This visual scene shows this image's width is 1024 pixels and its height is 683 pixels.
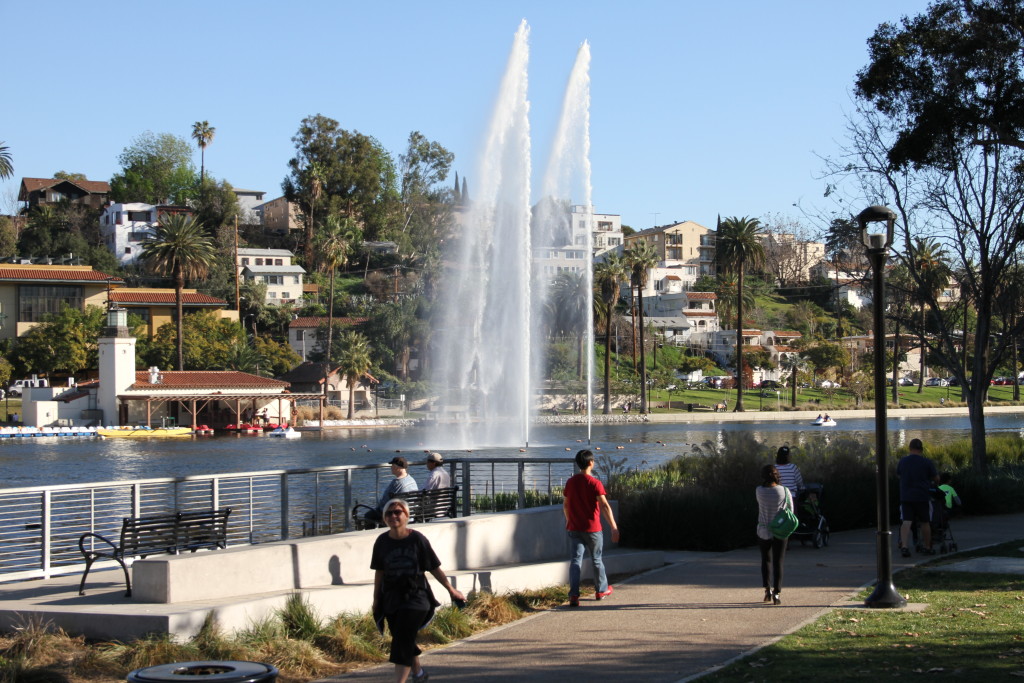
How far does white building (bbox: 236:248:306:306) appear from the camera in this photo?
132m

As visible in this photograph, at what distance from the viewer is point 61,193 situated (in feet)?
499

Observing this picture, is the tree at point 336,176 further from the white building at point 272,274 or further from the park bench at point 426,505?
the park bench at point 426,505

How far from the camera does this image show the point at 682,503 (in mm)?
18469

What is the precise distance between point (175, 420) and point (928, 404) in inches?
2890

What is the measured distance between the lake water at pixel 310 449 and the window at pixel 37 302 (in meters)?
26.4

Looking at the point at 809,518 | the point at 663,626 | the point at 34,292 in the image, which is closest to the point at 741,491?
the point at 809,518

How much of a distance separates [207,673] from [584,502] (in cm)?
641

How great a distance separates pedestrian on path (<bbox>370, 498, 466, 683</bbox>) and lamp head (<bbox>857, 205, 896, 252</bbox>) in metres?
7.51

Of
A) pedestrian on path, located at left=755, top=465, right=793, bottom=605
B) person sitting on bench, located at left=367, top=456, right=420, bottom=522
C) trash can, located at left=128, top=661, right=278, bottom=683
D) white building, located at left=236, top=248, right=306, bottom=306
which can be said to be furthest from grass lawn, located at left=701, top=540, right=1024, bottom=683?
white building, located at left=236, top=248, right=306, bottom=306

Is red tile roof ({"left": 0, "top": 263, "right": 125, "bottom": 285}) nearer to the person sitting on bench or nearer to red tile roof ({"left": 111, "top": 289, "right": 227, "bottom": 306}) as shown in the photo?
red tile roof ({"left": 111, "top": 289, "right": 227, "bottom": 306})

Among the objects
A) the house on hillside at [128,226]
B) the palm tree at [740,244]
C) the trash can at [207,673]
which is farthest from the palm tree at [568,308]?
the trash can at [207,673]

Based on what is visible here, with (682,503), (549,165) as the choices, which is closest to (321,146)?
(549,165)

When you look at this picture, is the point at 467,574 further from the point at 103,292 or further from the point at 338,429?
the point at 103,292

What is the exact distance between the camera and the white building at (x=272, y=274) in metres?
132
